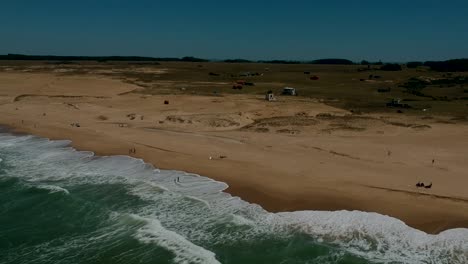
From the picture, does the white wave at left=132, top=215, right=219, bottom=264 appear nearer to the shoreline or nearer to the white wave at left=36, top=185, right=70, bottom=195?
the shoreline

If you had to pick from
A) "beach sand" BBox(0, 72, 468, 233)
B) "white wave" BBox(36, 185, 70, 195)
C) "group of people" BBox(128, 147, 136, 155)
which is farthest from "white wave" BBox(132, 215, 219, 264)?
"group of people" BBox(128, 147, 136, 155)

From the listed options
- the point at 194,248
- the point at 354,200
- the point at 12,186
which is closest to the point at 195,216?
the point at 194,248

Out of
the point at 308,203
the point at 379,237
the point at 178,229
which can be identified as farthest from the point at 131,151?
the point at 379,237

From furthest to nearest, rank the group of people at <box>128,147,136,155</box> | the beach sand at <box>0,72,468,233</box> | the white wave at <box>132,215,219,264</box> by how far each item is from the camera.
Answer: the group of people at <box>128,147,136,155</box>, the beach sand at <box>0,72,468,233</box>, the white wave at <box>132,215,219,264</box>

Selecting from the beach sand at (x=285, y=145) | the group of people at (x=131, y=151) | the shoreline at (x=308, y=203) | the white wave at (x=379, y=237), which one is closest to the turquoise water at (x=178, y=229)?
the white wave at (x=379, y=237)

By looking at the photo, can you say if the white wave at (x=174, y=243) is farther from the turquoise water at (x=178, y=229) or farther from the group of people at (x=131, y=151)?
the group of people at (x=131, y=151)

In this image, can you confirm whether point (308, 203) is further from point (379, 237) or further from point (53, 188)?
point (53, 188)
